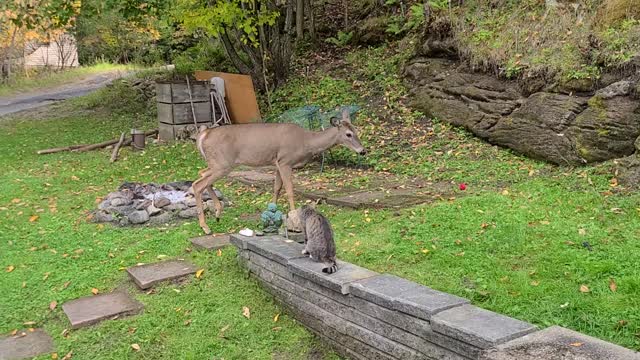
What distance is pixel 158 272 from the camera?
19.0 ft

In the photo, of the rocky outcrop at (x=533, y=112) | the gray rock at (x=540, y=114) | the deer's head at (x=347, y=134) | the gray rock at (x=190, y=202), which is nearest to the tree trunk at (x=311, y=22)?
the rocky outcrop at (x=533, y=112)

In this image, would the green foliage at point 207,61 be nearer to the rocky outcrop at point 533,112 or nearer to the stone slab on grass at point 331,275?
the rocky outcrop at point 533,112

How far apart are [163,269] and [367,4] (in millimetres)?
12818

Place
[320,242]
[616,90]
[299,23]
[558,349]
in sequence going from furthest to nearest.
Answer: [299,23] → [616,90] → [320,242] → [558,349]

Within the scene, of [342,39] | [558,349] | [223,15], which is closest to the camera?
[558,349]

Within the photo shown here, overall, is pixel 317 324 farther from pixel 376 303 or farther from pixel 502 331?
pixel 502 331

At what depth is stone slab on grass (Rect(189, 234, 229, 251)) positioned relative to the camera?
6.38m

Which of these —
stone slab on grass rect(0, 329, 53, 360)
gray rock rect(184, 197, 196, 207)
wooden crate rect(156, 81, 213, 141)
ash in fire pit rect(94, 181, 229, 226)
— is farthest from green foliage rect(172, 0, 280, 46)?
stone slab on grass rect(0, 329, 53, 360)

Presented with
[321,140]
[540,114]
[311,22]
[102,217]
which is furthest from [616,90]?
[311,22]

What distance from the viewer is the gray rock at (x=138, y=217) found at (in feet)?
24.7

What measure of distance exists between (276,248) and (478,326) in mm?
2300

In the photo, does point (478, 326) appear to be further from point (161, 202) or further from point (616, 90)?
point (616, 90)

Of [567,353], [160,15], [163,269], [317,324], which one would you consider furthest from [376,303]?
[160,15]

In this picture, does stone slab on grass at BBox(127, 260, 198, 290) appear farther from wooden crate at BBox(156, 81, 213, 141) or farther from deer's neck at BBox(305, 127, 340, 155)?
wooden crate at BBox(156, 81, 213, 141)
